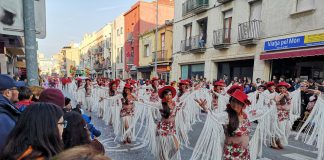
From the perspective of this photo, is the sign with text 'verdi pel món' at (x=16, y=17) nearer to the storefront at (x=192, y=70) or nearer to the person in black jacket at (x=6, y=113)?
the person in black jacket at (x=6, y=113)

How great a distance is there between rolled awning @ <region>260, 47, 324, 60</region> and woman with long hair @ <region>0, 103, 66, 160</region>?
432 inches

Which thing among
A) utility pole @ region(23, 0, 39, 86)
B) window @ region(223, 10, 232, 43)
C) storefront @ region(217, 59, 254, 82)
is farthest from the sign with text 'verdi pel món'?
window @ region(223, 10, 232, 43)

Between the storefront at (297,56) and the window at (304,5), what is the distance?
1.33 m

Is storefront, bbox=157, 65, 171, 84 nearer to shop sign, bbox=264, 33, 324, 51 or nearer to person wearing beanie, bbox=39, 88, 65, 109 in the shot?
shop sign, bbox=264, 33, 324, 51

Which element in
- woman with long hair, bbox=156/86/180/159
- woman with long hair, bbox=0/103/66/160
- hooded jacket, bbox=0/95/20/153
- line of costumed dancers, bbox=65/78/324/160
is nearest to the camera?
woman with long hair, bbox=0/103/66/160

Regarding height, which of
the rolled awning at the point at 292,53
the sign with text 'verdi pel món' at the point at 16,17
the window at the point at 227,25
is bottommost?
the sign with text 'verdi pel món' at the point at 16,17

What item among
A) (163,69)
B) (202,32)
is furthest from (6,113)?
(163,69)

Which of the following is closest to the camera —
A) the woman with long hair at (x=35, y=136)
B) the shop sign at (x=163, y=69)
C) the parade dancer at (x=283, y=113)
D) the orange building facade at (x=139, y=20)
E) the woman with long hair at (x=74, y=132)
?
the woman with long hair at (x=35, y=136)

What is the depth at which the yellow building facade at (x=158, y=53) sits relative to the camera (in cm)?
2423

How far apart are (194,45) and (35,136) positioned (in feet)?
60.2

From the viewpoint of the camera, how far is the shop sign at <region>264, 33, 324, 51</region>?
402 inches

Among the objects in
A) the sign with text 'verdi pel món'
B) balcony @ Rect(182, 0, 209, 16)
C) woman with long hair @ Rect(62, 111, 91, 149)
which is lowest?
woman with long hair @ Rect(62, 111, 91, 149)

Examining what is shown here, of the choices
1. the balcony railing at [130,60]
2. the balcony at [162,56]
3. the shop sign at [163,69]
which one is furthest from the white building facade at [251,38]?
the balcony railing at [130,60]

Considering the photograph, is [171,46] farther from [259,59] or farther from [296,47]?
[296,47]
